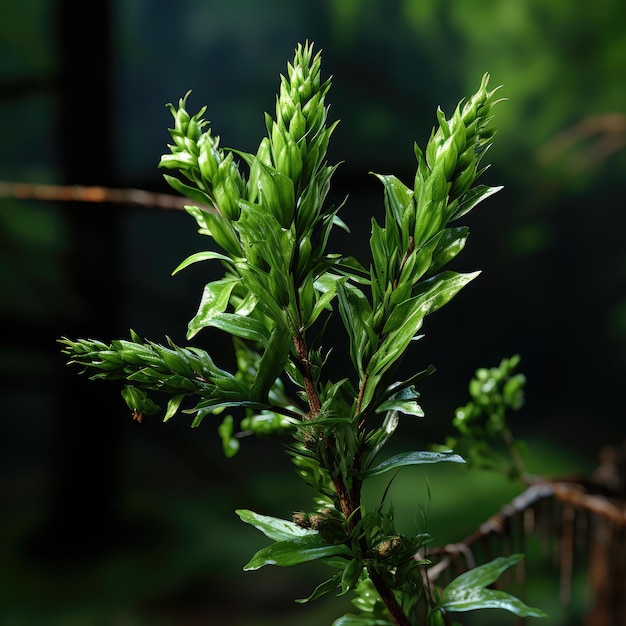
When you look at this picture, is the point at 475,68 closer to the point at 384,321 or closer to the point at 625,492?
the point at 625,492

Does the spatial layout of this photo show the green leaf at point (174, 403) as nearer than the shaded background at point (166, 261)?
Yes

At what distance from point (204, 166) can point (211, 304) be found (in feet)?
0.12

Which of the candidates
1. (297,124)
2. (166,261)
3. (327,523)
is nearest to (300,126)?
(297,124)

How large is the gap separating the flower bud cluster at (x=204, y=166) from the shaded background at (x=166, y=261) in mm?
1417

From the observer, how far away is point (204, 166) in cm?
19

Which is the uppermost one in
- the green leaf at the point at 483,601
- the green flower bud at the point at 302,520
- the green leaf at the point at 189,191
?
the green leaf at the point at 189,191

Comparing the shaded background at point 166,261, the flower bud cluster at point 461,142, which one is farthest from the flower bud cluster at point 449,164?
the shaded background at point 166,261

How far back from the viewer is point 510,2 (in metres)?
1.73

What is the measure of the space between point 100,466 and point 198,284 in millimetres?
476

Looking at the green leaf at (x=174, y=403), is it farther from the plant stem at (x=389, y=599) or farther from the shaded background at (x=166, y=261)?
the shaded background at (x=166, y=261)

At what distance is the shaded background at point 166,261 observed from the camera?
162 cm

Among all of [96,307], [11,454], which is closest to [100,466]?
[11,454]

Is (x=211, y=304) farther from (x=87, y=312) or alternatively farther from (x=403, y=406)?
(x=87, y=312)

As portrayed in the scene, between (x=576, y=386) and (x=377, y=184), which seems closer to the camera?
(x=377, y=184)
